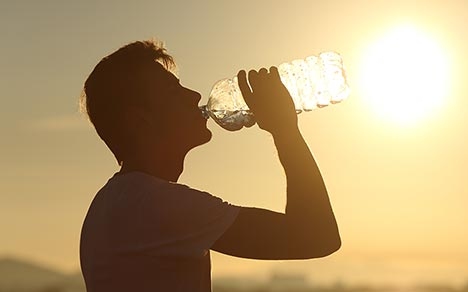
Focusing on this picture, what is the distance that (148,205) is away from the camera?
2381 mm

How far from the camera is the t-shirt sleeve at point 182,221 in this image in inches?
92.5

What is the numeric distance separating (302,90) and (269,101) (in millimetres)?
1676

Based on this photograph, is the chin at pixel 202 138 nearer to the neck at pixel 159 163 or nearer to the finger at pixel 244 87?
the neck at pixel 159 163

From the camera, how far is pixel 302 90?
4.29 meters

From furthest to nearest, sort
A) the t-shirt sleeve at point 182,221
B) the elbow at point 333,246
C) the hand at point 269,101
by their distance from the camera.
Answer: the hand at point 269,101
the elbow at point 333,246
the t-shirt sleeve at point 182,221

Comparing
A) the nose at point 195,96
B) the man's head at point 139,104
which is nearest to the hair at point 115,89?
the man's head at point 139,104

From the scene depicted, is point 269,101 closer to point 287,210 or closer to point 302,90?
point 287,210

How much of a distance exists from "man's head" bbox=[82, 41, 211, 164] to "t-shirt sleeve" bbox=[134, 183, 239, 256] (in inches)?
→ 12.4

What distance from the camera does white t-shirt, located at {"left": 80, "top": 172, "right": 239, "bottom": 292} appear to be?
2.36 metres

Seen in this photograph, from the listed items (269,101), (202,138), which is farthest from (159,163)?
(269,101)

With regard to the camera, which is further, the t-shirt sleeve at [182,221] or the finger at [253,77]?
the finger at [253,77]

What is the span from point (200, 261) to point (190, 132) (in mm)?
445

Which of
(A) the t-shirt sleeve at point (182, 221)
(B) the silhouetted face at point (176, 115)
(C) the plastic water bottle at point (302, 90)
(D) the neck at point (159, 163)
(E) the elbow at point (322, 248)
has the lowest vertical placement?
(E) the elbow at point (322, 248)

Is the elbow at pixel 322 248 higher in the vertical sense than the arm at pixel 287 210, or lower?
lower
